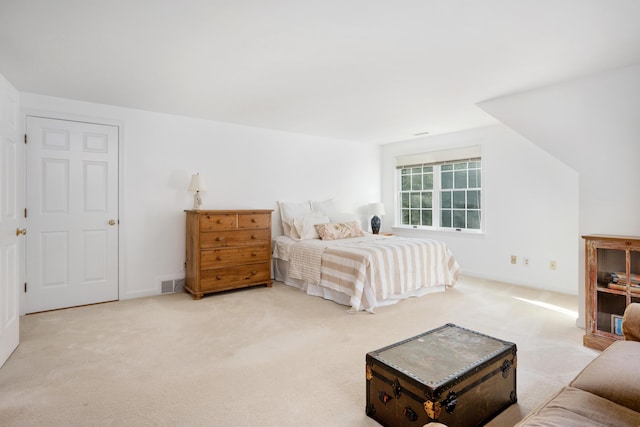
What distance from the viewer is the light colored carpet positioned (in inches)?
72.1

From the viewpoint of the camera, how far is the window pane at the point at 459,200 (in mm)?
5325

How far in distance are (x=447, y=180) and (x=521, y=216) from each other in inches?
51.4

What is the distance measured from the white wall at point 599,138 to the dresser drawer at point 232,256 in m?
3.44

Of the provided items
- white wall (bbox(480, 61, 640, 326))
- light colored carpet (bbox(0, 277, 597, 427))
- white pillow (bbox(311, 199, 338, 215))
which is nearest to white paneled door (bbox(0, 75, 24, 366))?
light colored carpet (bbox(0, 277, 597, 427))

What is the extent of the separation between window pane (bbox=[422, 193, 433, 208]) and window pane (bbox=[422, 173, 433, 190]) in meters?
0.12

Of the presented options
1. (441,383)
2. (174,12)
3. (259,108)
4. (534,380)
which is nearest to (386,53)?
(174,12)

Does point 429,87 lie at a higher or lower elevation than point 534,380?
higher

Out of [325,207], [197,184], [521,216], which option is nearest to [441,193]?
[521,216]

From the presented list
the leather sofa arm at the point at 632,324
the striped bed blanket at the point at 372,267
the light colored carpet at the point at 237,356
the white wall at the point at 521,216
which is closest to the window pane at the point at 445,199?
the white wall at the point at 521,216

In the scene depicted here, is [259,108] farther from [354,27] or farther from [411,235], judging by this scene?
[411,235]

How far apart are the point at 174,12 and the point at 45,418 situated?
7.75 feet

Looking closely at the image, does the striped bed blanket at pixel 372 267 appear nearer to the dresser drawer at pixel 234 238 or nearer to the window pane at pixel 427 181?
the dresser drawer at pixel 234 238

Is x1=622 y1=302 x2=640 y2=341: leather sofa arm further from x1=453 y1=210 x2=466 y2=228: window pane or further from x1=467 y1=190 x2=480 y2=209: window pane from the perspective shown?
x1=453 y1=210 x2=466 y2=228: window pane

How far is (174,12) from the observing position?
199cm
